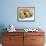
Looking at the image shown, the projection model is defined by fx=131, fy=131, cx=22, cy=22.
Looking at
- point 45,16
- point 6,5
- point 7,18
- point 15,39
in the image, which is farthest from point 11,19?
point 45,16

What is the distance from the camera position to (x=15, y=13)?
4.21 metres

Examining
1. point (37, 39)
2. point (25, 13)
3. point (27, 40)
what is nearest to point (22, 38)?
point (27, 40)

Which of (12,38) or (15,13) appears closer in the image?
(12,38)

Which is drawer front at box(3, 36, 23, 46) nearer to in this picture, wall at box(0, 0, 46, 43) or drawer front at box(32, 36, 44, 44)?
drawer front at box(32, 36, 44, 44)

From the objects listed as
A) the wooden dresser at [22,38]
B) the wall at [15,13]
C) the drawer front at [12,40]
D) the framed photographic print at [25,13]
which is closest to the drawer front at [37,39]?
the wooden dresser at [22,38]

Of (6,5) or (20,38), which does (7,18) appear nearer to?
(6,5)

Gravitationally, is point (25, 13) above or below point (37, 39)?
above

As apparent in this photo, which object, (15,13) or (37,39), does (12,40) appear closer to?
(37,39)

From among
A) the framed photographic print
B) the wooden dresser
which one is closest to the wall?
the framed photographic print

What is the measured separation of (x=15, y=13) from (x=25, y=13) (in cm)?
32

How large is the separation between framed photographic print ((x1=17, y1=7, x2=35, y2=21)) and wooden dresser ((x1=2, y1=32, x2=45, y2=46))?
64cm

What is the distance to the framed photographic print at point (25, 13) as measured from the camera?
4.20 m

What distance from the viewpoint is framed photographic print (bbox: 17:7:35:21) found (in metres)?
4.20

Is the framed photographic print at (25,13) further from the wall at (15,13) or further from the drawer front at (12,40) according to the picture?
the drawer front at (12,40)
